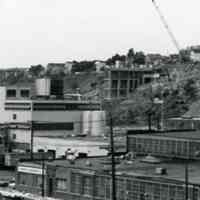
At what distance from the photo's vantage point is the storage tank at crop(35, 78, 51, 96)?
11025cm

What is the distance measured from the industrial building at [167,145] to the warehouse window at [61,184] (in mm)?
7843

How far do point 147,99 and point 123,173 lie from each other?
380ft

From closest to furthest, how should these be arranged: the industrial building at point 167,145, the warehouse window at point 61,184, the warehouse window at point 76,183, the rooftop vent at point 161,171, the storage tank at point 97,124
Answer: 1. the rooftop vent at point 161,171
2. the warehouse window at point 76,183
3. the warehouse window at point 61,184
4. the industrial building at point 167,145
5. the storage tank at point 97,124

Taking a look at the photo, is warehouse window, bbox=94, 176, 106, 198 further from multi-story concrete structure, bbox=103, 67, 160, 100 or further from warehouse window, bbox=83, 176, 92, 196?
multi-story concrete structure, bbox=103, 67, 160, 100

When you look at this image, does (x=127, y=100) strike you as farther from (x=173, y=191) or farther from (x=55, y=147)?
(x=173, y=191)

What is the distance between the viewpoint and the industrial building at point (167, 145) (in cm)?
5044

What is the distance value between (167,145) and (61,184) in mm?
8482

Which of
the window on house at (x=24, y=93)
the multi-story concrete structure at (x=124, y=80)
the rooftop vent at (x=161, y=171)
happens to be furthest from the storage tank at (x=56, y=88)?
the multi-story concrete structure at (x=124, y=80)

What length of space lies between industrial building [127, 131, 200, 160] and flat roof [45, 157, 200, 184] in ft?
3.05

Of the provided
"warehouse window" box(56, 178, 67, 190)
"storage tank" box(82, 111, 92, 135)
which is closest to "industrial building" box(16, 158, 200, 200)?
"warehouse window" box(56, 178, 67, 190)

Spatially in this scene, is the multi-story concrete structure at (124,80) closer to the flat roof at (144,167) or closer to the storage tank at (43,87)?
the storage tank at (43,87)

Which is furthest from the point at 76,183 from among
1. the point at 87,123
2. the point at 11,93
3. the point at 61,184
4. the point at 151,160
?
the point at 11,93

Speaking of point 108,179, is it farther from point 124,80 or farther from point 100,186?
point 124,80

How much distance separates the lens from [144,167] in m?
46.4
